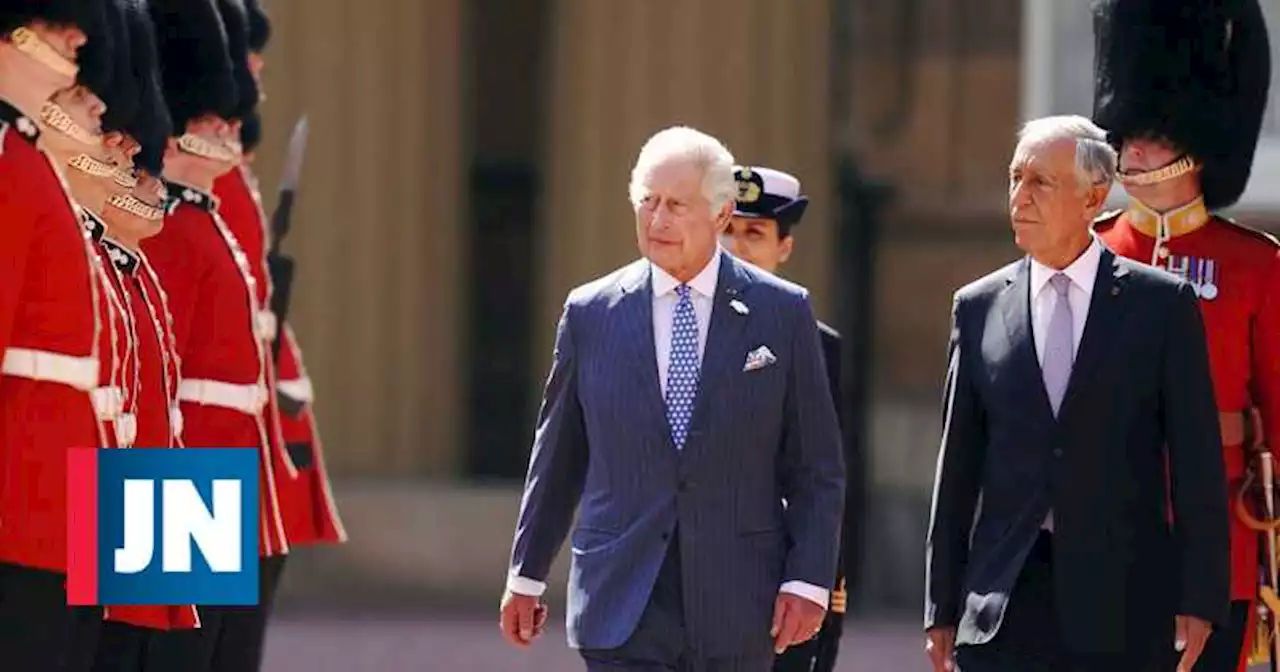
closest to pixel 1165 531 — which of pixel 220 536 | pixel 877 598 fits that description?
pixel 220 536

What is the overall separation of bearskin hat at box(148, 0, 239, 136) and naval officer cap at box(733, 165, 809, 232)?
4.28 ft

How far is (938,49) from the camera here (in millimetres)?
12688

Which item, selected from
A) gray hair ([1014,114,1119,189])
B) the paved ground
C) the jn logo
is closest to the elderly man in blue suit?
gray hair ([1014,114,1119,189])

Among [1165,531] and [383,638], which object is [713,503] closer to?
[1165,531]

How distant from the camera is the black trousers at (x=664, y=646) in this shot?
6.57 m

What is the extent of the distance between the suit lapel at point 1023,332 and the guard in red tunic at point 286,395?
2162 mm

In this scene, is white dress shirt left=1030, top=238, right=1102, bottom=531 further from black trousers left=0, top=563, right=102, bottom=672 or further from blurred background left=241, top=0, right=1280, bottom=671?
blurred background left=241, top=0, right=1280, bottom=671

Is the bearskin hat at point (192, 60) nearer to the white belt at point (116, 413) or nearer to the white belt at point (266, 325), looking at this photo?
the white belt at point (266, 325)

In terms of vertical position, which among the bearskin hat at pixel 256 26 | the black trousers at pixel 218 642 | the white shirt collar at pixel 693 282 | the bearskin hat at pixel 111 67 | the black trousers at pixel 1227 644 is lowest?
the black trousers at pixel 218 642

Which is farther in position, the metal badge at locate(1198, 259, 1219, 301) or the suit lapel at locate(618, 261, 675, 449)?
the metal badge at locate(1198, 259, 1219, 301)

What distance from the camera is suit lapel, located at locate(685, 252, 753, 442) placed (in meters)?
6.65

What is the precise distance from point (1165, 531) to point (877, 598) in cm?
611

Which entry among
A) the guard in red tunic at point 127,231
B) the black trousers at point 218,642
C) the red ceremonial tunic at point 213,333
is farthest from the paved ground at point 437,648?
the guard in red tunic at point 127,231

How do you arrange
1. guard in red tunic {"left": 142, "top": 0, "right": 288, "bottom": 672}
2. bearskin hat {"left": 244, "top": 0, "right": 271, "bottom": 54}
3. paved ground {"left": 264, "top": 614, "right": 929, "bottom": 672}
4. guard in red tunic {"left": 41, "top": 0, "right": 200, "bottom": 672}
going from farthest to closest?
paved ground {"left": 264, "top": 614, "right": 929, "bottom": 672} < bearskin hat {"left": 244, "top": 0, "right": 271, "bottom": 54} < guard in red tunic {"left": 142, "top": 0, "right": 288, "bottom": 672} < guard in red tunic {"left": 41, "top": 0, "right": 200, "bottom": 672}
